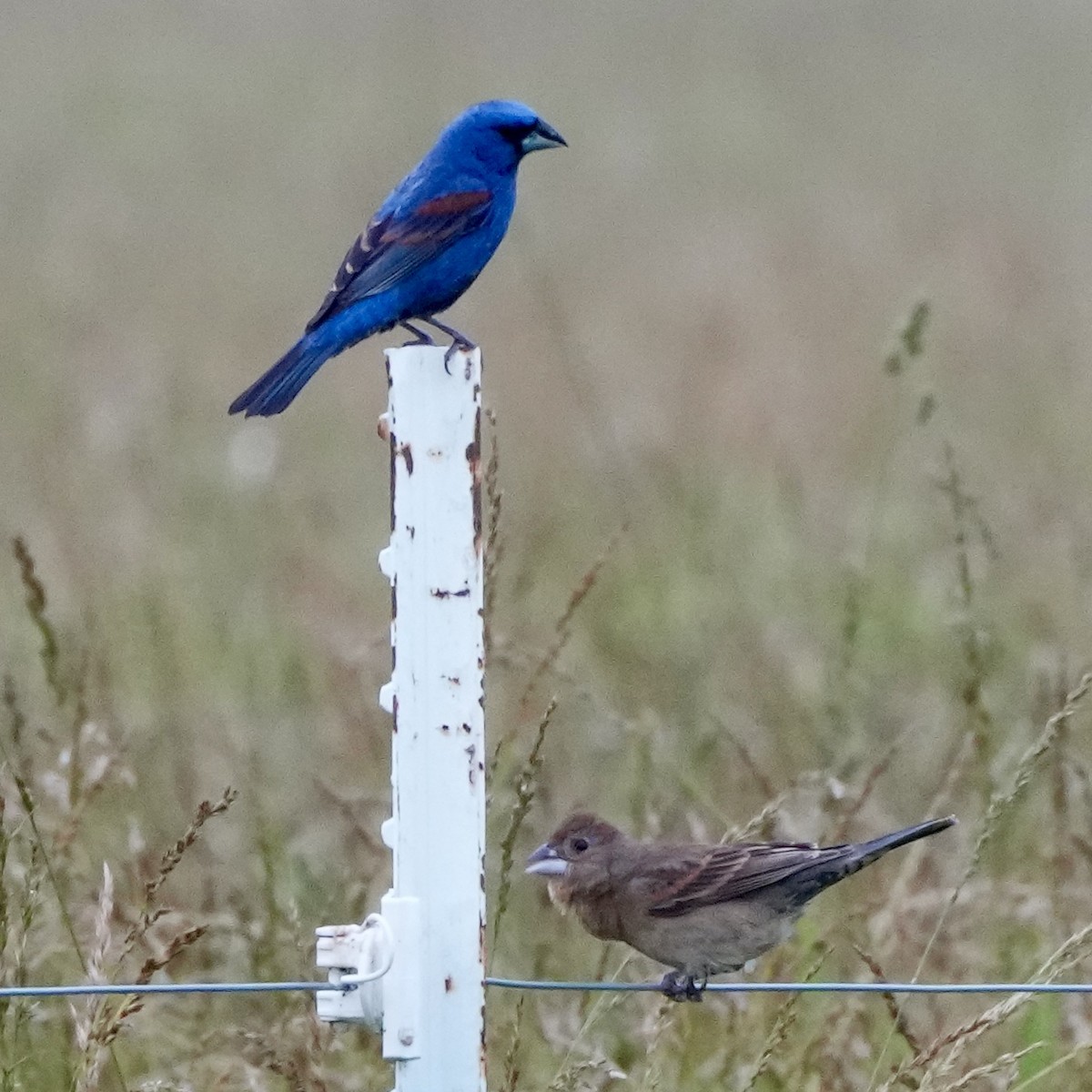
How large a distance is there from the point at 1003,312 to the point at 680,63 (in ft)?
26.6

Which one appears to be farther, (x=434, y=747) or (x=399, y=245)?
(x=399, y=245)

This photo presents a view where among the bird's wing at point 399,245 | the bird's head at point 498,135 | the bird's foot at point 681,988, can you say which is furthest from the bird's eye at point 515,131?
the bird's foot at point 681,988

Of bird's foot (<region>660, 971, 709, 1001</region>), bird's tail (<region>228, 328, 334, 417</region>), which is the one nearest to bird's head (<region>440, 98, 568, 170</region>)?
bird's tail (<region>228, 328, 334, 417</region>)

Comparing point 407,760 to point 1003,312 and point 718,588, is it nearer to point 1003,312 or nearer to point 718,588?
point 718,588

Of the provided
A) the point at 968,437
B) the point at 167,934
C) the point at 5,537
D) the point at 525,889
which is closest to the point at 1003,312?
the point at 968,437

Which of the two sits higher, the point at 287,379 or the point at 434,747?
the point at 287,379

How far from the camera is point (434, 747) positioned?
319 cm

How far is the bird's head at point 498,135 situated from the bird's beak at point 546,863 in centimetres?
144

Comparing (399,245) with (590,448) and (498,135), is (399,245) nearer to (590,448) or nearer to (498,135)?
(498,135)

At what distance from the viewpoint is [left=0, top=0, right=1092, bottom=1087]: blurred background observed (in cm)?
543

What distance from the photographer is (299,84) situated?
1844cm

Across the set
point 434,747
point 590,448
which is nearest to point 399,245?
point 434,747

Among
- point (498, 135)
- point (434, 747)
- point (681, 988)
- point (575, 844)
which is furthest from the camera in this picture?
point (498, 135)

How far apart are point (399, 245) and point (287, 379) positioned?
370mm
